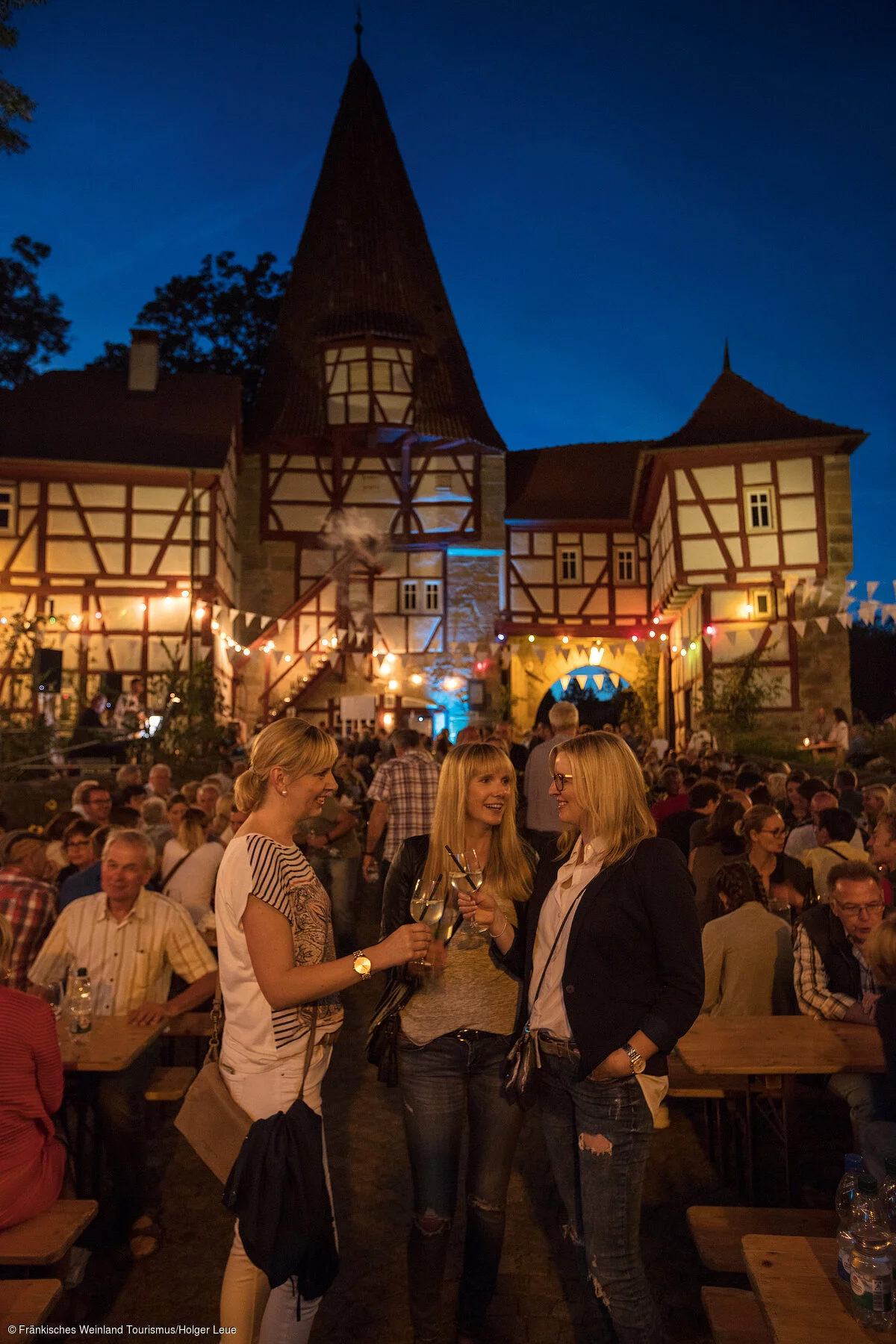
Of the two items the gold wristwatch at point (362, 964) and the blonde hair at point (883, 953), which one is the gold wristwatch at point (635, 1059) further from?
the blonde hair at point (883, 953)

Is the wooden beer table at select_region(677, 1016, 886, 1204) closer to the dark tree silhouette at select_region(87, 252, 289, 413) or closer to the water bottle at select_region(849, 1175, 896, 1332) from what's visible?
the water bottle at select_region(849, 1175, 896, 1332)

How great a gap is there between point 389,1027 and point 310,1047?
386mm

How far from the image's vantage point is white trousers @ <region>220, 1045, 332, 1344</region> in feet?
8.59

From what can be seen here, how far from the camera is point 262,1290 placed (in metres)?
2.64

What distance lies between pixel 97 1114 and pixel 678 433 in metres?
22.0

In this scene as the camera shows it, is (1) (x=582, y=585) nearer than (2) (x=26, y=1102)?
No

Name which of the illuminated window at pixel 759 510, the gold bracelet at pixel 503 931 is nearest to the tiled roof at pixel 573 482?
the illuminated window at pixel 759 510

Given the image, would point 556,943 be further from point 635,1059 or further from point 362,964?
point 362,964

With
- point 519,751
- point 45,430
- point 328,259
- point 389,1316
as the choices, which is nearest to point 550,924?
point 389,1316

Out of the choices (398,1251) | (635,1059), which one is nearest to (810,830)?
(398,1251)

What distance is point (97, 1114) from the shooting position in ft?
13.0

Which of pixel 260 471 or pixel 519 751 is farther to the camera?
pixel 260 471

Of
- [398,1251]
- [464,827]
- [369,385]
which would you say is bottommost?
[398,1251]

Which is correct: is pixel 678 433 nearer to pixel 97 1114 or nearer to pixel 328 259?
pixel 328 259
